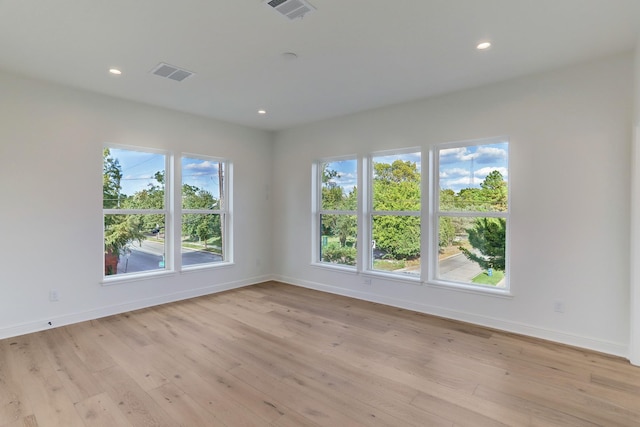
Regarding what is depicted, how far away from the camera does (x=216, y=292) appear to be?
5.12m

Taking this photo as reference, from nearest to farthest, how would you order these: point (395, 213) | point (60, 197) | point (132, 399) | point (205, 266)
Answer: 1. point (132, 399)
2. point (60, 197)
3. point (395, 213)
4. point (205, 266)

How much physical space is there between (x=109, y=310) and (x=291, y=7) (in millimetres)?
4082

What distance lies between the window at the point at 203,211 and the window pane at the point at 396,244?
2605 millimetres

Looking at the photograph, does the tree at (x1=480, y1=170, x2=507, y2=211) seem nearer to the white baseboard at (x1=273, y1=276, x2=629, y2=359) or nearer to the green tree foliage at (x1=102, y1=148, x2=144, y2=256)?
the white baseboard at (x1=273, y1=276, x2=629, y2=359)

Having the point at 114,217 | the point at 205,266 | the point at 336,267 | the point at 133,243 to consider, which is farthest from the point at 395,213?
the point at 114,217

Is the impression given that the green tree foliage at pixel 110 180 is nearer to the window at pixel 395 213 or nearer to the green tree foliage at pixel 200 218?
the green tree foliage at pixel 200 218

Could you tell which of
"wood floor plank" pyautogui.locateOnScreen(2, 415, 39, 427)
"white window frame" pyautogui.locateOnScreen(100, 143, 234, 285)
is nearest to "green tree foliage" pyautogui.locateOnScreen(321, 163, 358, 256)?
"white window frame" pyautogui.locateOnScreen(100, 143, 234, 285)

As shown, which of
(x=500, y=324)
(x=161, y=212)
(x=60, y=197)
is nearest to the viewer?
(x=500, y=324)

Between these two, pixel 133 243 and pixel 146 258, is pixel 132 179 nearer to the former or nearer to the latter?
pixel 133 243

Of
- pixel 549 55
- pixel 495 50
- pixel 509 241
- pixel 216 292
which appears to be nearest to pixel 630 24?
pixel 549 55

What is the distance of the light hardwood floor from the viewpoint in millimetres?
2045

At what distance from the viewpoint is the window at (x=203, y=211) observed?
4918 mm

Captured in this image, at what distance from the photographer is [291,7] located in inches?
87.6

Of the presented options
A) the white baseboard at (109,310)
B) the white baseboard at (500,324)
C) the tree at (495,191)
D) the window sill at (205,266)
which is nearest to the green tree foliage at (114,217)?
the white baseboard at (109,310)
